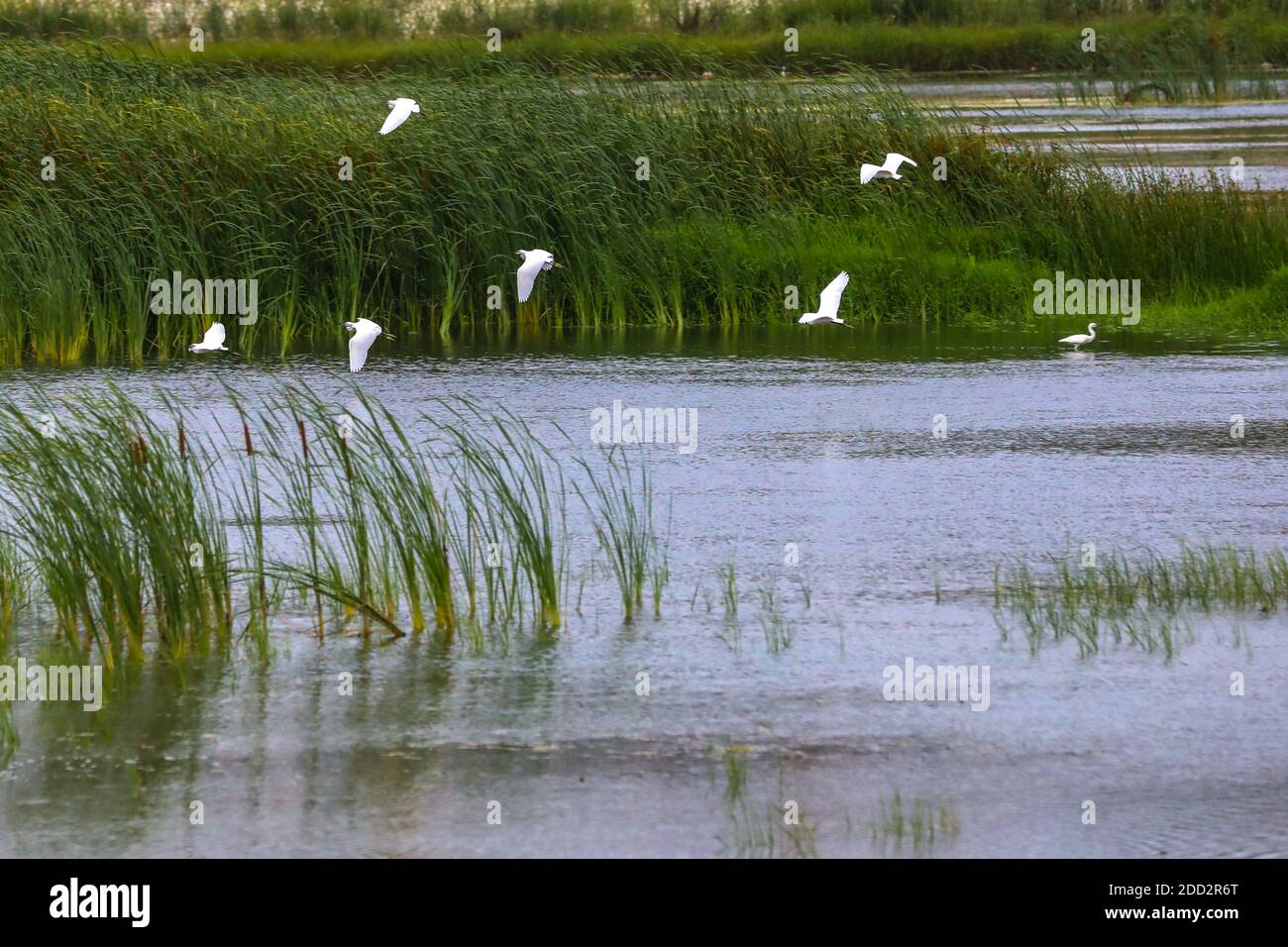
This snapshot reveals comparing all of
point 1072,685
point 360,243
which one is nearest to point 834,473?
point 1072,685

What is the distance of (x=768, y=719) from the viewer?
246 inches

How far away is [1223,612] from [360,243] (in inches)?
371

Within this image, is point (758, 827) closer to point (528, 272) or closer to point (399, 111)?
point (528, 272)

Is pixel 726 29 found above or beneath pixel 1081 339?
above

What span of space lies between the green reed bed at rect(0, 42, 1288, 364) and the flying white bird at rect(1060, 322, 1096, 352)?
149cm

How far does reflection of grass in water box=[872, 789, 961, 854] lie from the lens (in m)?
5.25

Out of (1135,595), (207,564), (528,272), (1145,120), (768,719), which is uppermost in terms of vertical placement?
(1145,120)

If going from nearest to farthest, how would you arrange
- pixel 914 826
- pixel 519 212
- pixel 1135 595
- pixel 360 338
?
pixel 914 826 < pixel 1135 595 < pixel 360 338 < pixel 519 212

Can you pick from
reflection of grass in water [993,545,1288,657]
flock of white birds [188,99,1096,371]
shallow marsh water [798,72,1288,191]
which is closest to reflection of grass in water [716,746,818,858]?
reflection of grass in water [993,545,1288,657]

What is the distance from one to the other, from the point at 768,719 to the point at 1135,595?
1892 mm

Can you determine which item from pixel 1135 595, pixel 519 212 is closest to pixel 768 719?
pixel 1135 595

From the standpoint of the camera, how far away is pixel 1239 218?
16.7m

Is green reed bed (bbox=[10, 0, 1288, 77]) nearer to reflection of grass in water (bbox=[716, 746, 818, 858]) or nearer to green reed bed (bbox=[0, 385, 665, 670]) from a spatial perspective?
green reed bed (bbox=[0, 385, 665, 670])
